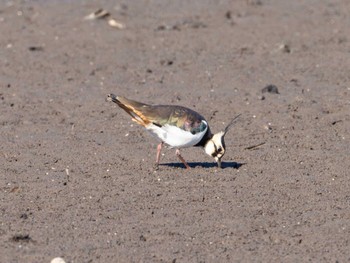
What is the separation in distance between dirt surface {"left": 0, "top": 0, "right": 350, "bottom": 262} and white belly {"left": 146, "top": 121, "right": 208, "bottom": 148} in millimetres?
298

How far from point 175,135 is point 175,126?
87mm

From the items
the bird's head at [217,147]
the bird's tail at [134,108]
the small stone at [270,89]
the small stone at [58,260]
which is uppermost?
the small stone at [58,260]

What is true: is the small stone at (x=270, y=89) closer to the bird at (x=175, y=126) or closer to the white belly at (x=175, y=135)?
the bird at (x=175, y=126)

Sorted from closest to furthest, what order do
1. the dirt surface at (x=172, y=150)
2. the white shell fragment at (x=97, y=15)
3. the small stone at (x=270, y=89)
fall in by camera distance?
1. the dirt surface at (x=172, y=150)
2. the small stone at (x=270, y=89)
3. the white shell fragment at (x=97, y=15)

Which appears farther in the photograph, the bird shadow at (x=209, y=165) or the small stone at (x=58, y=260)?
the bird shadow at (x=209, y=165)

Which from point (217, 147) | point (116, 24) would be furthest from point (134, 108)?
point (116, 24)

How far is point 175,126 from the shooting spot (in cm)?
1037

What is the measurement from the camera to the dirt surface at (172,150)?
8.68 m

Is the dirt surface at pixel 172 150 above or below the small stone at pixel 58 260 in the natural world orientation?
below

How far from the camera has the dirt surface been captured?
868 cm

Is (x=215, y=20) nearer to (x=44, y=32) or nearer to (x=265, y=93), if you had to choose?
(x=44, y=32)

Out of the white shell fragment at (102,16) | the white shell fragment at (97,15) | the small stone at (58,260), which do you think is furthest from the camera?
the white shell fragment at (97,15)

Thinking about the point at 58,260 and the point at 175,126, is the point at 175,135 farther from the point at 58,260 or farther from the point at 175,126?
the point at 58,260

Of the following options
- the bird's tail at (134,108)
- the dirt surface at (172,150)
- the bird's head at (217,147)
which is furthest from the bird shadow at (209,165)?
the bird's tail at (134,108)
